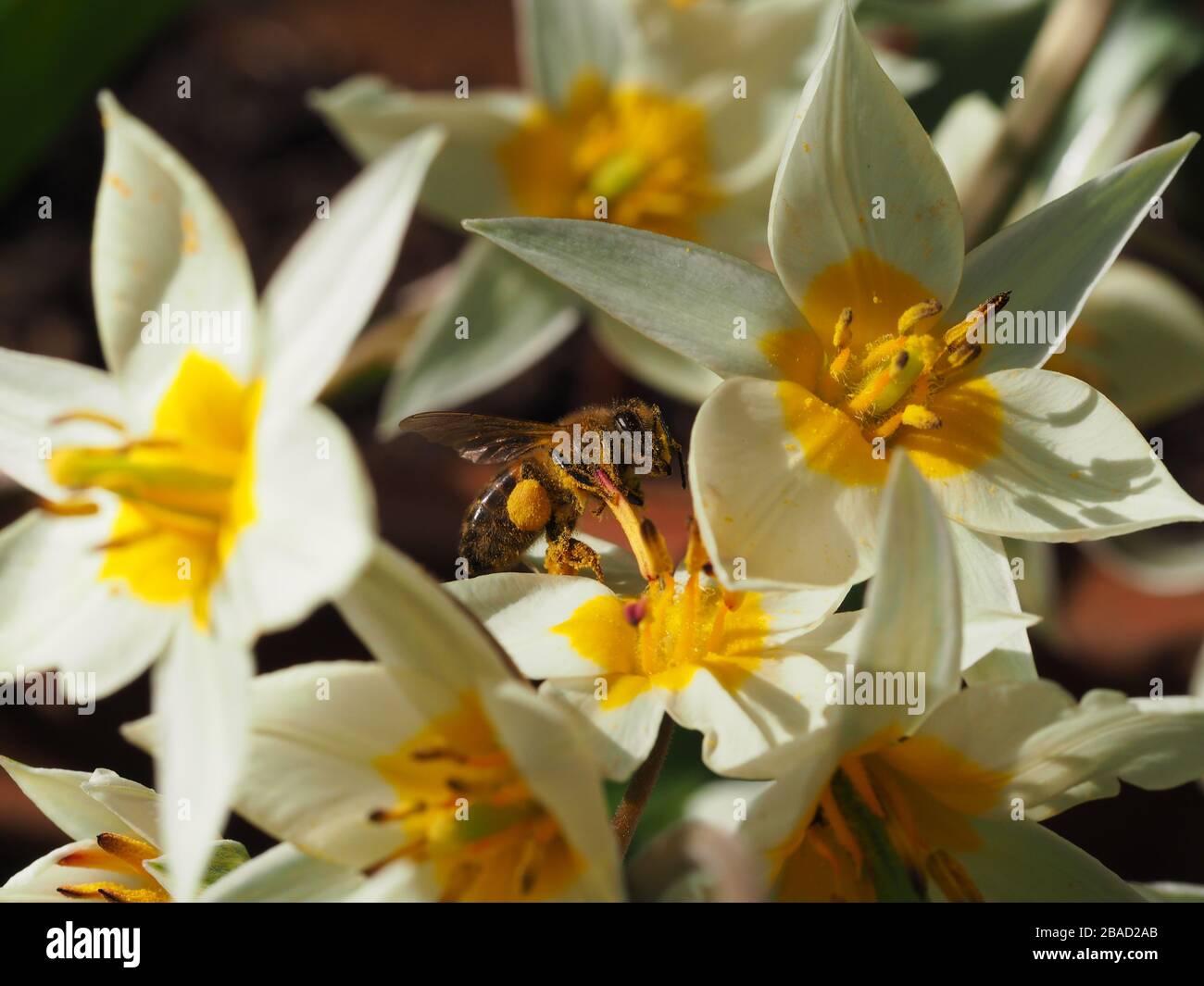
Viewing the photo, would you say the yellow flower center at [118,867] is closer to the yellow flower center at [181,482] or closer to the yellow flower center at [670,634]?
the yellow flower center at [181,482]

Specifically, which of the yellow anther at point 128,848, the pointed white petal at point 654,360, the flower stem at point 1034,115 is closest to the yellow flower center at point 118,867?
the yellow anther at point 128,848

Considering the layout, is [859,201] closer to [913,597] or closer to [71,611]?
[913,597]

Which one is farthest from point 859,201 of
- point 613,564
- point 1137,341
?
point 1137,341

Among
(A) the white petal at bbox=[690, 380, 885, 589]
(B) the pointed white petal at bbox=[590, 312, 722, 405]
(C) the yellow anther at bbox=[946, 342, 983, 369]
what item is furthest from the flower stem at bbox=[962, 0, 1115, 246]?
(A) the white petal at bbox=[690, 380, 885, 589]

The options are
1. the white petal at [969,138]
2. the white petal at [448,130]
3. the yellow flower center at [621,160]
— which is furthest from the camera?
the yellow flower center at [621,160]

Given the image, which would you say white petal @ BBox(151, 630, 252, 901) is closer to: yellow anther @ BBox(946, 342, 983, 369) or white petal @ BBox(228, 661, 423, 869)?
white petal @ BBox(228, 661, 423, 869)

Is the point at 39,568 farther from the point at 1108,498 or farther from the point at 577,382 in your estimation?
the point at 577,382
